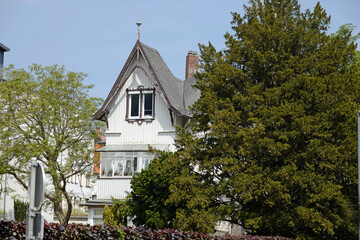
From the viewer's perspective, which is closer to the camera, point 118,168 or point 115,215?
point 115,215

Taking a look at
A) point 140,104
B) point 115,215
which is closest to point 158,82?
point 140,104

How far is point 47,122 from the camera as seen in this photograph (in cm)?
3641

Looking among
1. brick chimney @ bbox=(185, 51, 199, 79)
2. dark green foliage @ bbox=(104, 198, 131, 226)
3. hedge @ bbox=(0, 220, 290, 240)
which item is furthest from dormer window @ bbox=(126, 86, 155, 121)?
hedge @ bbox=(0, 220, 290, 240)

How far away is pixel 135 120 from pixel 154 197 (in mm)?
9792

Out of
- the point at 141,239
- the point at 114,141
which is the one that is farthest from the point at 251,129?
the point at 114,141

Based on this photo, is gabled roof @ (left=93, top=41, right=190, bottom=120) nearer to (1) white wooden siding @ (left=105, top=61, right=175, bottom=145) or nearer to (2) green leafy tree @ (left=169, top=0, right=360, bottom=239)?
(1) white wooden siding @ (left=105, top=61, right=175, bottom=145)

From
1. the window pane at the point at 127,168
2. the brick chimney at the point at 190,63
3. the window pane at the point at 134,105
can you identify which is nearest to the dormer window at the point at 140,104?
the window pane at the point at 134,105

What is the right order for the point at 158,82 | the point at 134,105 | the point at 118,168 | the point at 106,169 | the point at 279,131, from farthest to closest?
the point at 134,105 → the point at 106,169 → the point at 118,168 → the point at 158,82 → the point at 279,131

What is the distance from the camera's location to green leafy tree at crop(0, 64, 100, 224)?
118ft

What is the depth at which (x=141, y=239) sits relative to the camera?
54.2 ft

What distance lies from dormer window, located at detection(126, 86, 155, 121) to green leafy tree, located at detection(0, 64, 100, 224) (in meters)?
3.24

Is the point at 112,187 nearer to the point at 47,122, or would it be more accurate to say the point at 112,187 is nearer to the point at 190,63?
the point at 47,122

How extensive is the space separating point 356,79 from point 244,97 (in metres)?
4.85

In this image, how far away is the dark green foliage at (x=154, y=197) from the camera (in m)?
26.1
